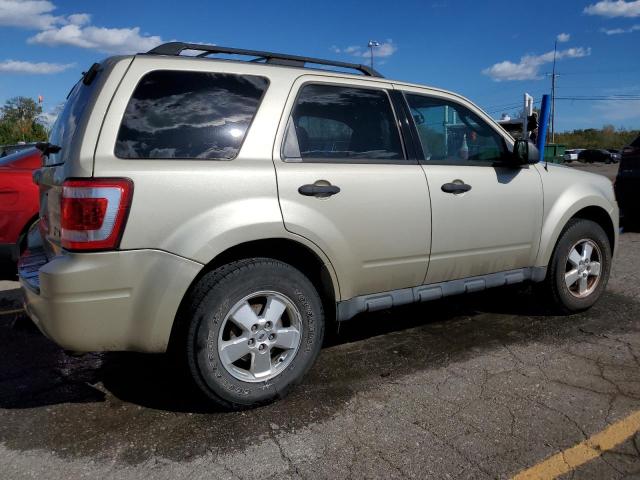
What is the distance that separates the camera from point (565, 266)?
4.57m

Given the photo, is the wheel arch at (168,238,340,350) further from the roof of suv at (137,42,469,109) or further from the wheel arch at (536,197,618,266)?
the wheel arch at (536,197,618,266)

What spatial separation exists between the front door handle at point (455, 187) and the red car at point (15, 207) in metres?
4.12

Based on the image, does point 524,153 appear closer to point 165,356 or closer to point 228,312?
point 228,312

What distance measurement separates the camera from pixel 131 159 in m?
2.72

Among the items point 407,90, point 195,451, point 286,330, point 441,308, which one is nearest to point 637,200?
point 441,308

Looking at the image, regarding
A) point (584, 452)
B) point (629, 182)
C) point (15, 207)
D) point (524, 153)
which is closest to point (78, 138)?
point (584, 452)

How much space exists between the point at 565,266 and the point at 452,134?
5.01ft

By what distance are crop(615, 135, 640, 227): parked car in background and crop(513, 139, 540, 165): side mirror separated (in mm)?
5782

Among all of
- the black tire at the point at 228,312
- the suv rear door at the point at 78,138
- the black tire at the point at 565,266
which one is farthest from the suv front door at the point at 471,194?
the suv rear door at the point at 78,138

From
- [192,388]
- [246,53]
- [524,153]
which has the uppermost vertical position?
[246,53]

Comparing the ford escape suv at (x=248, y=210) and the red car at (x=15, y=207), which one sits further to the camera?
the red car at (x=15, y=207)

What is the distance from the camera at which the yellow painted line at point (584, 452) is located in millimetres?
2477

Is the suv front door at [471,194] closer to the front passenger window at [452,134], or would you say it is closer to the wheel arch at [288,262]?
the front passenger window at [452,134]

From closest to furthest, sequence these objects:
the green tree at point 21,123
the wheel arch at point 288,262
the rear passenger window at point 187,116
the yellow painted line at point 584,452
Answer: the yellow painted line at point 584,452, the rear passenger window at point 187,116, the wheel arch at point 288,262, the green tree at point 21,123
